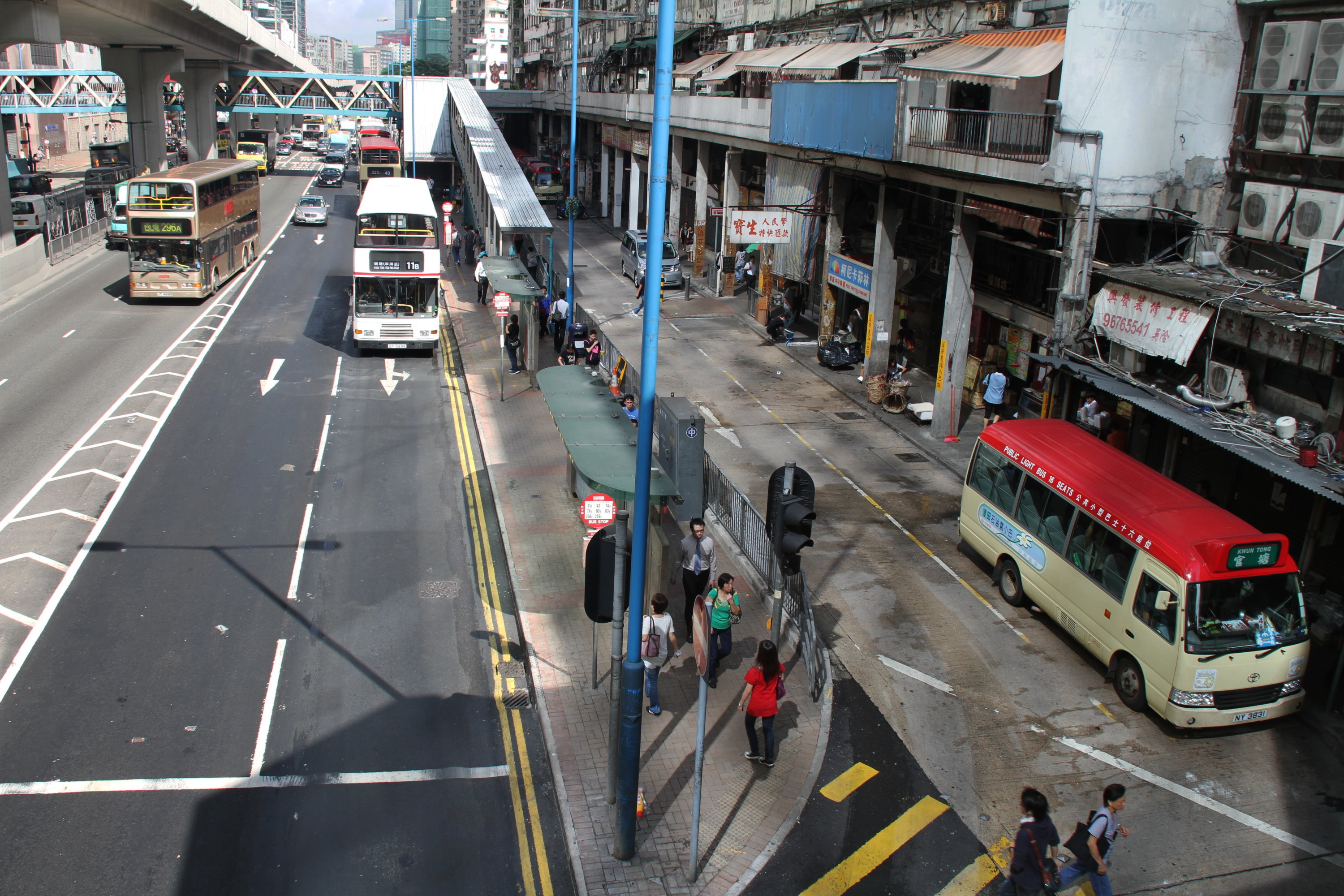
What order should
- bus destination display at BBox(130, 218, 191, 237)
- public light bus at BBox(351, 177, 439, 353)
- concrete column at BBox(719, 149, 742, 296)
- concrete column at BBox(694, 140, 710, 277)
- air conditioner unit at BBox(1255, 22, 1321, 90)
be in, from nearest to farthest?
air conditioner unit at BBox(1255, 22, 1321, 90)
public light bus at BBox(351, 177, 439, 353)
bus destination display at BBox(130, 218, 191, 237)
concrete column at BBox(719, 149, 742, 296)
concrete column at BBox(694, 140, 710, 277)

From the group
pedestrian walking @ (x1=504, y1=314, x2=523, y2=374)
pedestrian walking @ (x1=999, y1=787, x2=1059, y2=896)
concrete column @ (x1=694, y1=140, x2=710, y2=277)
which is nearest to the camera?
pedestrian walking @ (x1=999, y1=787, x2=1059, y2=896)

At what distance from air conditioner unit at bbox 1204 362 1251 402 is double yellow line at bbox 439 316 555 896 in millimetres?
11693

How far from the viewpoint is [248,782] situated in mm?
10602

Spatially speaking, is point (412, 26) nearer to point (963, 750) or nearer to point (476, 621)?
point (476, 621)

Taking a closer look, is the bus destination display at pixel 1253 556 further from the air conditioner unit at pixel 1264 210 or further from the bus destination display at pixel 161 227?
the bus destination display at pixel 161 227

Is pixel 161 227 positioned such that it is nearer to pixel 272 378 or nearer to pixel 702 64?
pixel 272 378

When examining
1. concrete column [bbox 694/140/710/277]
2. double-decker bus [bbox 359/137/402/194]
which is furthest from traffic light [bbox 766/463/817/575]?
double-decker bus [bbox 359/137/402/194]

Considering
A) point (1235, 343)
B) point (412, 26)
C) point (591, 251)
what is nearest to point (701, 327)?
point (591, 251)

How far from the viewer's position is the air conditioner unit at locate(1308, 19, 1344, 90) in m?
15.3

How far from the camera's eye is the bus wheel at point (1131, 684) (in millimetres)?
12273

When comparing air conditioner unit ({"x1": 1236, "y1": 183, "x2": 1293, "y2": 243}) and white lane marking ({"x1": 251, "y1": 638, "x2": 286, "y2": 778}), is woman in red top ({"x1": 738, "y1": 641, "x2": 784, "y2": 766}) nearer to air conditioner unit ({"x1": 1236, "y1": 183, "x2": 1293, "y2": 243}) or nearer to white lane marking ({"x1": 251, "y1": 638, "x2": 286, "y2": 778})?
white lane marking ({"x1": 251, "y1": 638, "x2": 286, "y2": 778})

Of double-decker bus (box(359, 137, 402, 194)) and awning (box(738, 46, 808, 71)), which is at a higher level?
awning (box(738, 46, 808, 71))

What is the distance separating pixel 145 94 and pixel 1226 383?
2403 inches

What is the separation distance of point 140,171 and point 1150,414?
2344 inches
